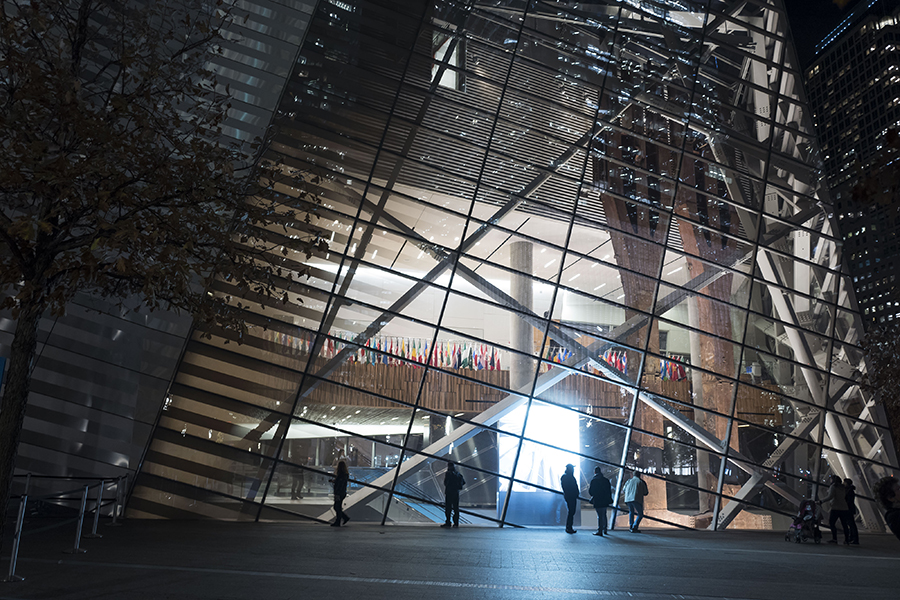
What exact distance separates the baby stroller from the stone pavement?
83cm

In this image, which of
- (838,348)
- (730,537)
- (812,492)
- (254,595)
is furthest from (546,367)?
(254,595)

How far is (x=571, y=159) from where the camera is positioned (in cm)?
1855

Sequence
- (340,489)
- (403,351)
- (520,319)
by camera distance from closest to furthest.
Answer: (340,489) → (403,351) → (520,319)

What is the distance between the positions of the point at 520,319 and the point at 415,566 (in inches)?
348

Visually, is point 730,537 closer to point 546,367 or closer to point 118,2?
point 546,367

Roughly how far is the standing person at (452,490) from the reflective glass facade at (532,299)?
17.6 inches

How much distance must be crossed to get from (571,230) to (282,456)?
27.7ft

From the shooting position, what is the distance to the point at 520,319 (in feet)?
55.3

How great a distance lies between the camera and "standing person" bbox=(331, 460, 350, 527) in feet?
46.9

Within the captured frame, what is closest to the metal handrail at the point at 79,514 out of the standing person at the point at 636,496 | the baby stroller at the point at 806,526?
the standing person at the point at 636,496

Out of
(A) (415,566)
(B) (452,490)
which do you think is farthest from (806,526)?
(A) (415,566)

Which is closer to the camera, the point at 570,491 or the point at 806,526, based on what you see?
the point at 806,526

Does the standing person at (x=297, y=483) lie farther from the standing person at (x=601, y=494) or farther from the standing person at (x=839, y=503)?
the standing person at (x=839, y=503)

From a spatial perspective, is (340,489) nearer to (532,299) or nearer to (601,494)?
(601,494)
